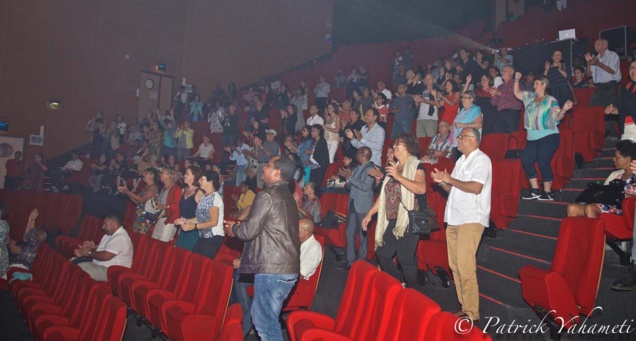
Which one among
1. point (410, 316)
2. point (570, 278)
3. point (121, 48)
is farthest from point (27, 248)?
point (121, 48)

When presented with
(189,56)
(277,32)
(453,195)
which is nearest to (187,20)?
(189,56)

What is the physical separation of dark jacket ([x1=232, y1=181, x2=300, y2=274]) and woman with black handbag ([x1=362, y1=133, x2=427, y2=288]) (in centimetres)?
82

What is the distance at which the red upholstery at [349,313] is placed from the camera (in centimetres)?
253

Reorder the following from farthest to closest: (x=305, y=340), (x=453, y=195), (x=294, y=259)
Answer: (x=453, y=195)
(x=294, y=259)
(x=305, y=340)

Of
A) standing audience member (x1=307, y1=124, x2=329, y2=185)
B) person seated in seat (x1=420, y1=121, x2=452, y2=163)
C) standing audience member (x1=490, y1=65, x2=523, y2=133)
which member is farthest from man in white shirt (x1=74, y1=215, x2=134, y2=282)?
standing audience member (x1=490, y1=65, x2=523, y2=133)

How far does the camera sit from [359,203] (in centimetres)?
469

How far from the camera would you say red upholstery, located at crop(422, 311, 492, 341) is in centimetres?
152

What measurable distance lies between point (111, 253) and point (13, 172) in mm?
8421

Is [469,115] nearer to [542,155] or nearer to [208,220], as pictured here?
[542,155]

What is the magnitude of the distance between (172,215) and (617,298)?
4.01 meters

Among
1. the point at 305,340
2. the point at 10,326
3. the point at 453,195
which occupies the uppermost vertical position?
the point at 453,195

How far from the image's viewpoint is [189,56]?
1485 centimetres

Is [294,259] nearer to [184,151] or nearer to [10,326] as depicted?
[10,326]

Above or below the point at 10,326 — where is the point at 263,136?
above
